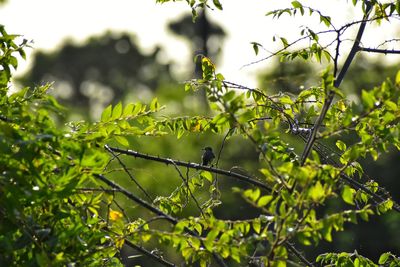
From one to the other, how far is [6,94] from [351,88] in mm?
23393

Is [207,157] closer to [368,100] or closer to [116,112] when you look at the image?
[116,112]

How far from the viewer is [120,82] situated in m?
55.9

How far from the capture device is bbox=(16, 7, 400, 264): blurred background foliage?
1969 cm

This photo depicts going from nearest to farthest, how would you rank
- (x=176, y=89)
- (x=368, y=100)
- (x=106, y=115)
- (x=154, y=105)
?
(x=368, y=100), (x=106, y=115), (x=154, y=105), (x=176, y=89)

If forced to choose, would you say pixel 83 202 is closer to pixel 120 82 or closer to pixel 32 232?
pixel 32 232

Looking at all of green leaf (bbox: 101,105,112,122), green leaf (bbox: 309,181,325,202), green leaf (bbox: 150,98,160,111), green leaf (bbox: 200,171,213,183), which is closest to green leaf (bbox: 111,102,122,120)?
green leaf (bbox: 101,105,112,122)

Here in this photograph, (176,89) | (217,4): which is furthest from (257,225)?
(176,89)

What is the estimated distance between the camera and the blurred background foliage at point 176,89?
1969 cm

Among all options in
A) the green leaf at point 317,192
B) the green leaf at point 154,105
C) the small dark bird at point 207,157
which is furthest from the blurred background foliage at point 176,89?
the green leaf at point 317,192

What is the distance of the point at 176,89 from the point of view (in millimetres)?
29750

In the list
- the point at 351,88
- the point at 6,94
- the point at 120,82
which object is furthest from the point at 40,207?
the point at 120,82

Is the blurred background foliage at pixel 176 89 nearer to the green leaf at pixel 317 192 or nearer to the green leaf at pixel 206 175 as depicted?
the green leaf at pixel 206 175

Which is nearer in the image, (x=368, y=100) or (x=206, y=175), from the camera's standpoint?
(x=368, y=100)

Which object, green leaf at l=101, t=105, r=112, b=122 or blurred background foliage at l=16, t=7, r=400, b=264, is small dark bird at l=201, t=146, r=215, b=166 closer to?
blurred background foliage at l=16, t=7, r=400, b=264
